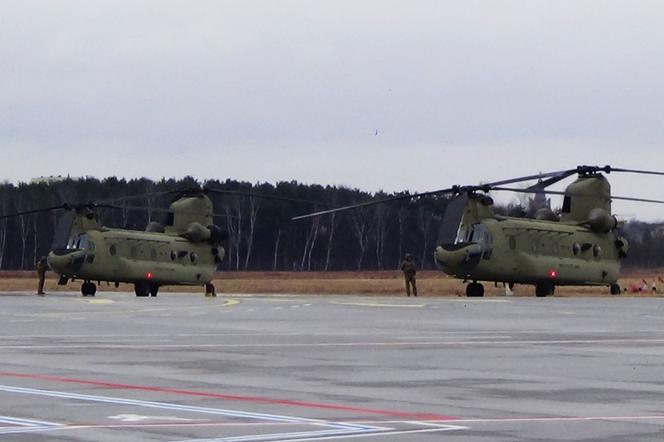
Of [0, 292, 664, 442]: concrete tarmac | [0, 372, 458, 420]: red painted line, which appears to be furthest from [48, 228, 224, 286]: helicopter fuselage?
[0, 372, 458, 420]: red painted line

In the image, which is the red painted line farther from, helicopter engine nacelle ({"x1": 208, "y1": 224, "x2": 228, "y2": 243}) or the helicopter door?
helicopter engine nacelle ({"x1": 208, "y1": 224, "x2": 228, "y2": 243})

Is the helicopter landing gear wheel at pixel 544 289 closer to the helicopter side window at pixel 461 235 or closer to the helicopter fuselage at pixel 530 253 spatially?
the helicopter fuselage at pixel 530 253

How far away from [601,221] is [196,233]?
54.6 ft

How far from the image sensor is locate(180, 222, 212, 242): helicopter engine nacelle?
6181 cm

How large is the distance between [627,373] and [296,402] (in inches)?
198

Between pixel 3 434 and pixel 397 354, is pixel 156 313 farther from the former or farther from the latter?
pixel 3 434

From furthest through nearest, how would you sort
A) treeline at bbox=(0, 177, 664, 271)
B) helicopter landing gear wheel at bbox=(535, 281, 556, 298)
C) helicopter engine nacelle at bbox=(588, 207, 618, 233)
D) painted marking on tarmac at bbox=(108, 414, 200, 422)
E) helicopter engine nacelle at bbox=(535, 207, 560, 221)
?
treeline at bbox=(0, 177, 664, 271), helicopter engine nacelle at bbox=(535, 207, 560, 221), helicopter engine nacelle at bbox=(588, 207, 618, 233), helicopter landing gear wheel at bbox=(535, 281, 556, 298), painted marking on tarmac at bbox=(108, 414, 200, 422)

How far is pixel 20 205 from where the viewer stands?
442ft

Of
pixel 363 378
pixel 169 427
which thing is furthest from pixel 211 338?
pixel 169 427

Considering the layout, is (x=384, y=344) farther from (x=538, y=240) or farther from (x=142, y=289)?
(x=142, y=289)

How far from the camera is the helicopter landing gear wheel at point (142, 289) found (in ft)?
195

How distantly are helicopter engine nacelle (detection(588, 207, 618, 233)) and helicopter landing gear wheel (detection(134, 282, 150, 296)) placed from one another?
58.3 feet

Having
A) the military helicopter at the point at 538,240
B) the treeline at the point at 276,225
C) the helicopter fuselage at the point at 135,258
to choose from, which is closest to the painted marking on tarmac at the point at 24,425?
the military helicopter at the point at 538,240

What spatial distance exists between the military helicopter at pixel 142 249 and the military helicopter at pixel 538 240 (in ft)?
24.3
